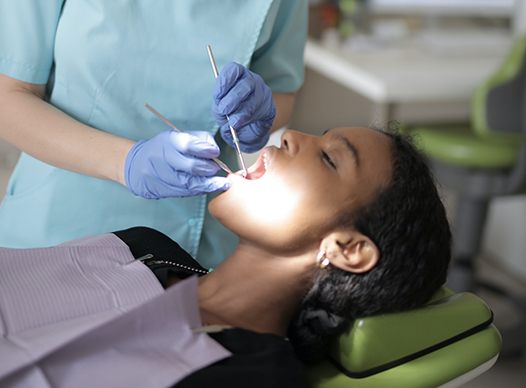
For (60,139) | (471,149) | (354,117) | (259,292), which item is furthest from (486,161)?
(60,139)

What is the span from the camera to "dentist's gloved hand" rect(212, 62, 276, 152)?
130cm

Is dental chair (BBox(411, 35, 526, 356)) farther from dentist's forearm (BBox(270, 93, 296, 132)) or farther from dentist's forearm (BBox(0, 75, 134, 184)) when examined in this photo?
dentist's forearm (BBox(0, 75, 134, 184))

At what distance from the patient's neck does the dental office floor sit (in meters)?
0.87

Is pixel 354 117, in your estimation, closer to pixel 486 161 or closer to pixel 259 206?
pixel 486 161

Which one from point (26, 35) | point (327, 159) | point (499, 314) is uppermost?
point (26, 35)

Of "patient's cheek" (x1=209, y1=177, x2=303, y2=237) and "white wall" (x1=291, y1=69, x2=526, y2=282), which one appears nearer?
"patient's cheek" (x1=209, y1=177, x2=303, y2=237)

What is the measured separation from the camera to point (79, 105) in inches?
56.3

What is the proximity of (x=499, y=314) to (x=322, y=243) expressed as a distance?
1.95 meters

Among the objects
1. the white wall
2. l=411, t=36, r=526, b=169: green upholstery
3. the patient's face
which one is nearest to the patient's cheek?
the patient's face

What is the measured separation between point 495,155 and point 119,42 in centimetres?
150

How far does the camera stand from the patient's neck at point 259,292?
1.28 meters

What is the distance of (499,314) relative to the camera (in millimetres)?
3002

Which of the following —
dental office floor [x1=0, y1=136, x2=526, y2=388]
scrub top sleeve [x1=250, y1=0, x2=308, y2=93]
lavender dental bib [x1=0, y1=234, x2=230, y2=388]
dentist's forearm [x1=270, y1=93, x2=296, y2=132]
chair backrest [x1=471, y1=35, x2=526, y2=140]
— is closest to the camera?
lavender dental bib [x1=0, y1=234, x2=230, y2=388]

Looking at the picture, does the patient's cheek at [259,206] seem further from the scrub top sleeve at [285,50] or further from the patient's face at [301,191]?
the scrub top sleeve at [285,50]
